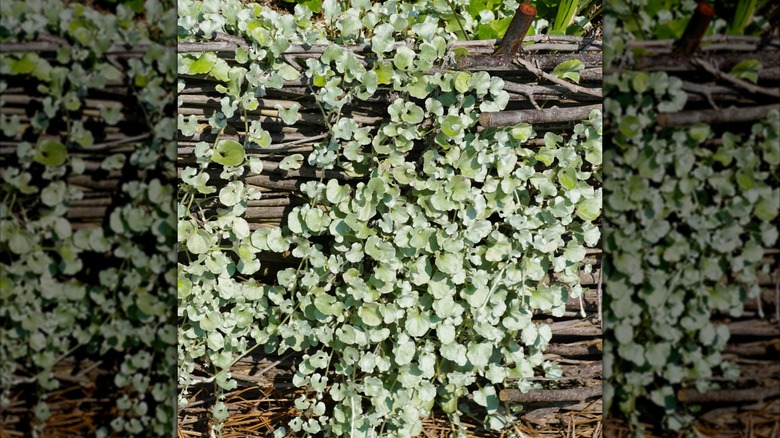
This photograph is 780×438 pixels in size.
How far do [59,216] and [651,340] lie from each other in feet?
3.13

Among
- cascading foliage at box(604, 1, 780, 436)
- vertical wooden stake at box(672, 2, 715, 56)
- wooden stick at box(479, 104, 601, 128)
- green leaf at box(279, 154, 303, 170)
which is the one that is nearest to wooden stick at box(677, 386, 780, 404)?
cascading foliage at box(604, 1, 780, 436)

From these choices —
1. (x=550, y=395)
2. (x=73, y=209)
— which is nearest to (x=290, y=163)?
(x=73, y=209)

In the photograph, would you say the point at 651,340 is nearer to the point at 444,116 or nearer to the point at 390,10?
the point at 444,116

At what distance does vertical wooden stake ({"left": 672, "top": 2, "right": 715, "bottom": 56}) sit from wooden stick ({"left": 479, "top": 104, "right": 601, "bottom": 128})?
2.75 ft

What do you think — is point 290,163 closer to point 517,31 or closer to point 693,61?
point 517,31

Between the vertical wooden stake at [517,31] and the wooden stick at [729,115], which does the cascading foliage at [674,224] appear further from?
the vertical wooden stake at [517,31]

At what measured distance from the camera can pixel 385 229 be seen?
1.82 meters

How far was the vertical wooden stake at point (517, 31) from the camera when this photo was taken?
5.73 feet

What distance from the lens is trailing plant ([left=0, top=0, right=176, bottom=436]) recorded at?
103 cm

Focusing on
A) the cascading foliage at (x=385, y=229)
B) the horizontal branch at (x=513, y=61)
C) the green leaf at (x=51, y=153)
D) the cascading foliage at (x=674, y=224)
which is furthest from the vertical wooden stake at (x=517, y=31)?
the green leaf at (x=51, y=153)

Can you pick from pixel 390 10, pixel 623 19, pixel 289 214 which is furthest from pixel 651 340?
pixel 390 10

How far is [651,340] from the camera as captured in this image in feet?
3.40

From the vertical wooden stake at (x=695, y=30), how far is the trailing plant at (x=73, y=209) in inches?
30.9

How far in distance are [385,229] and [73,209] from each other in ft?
2.99
